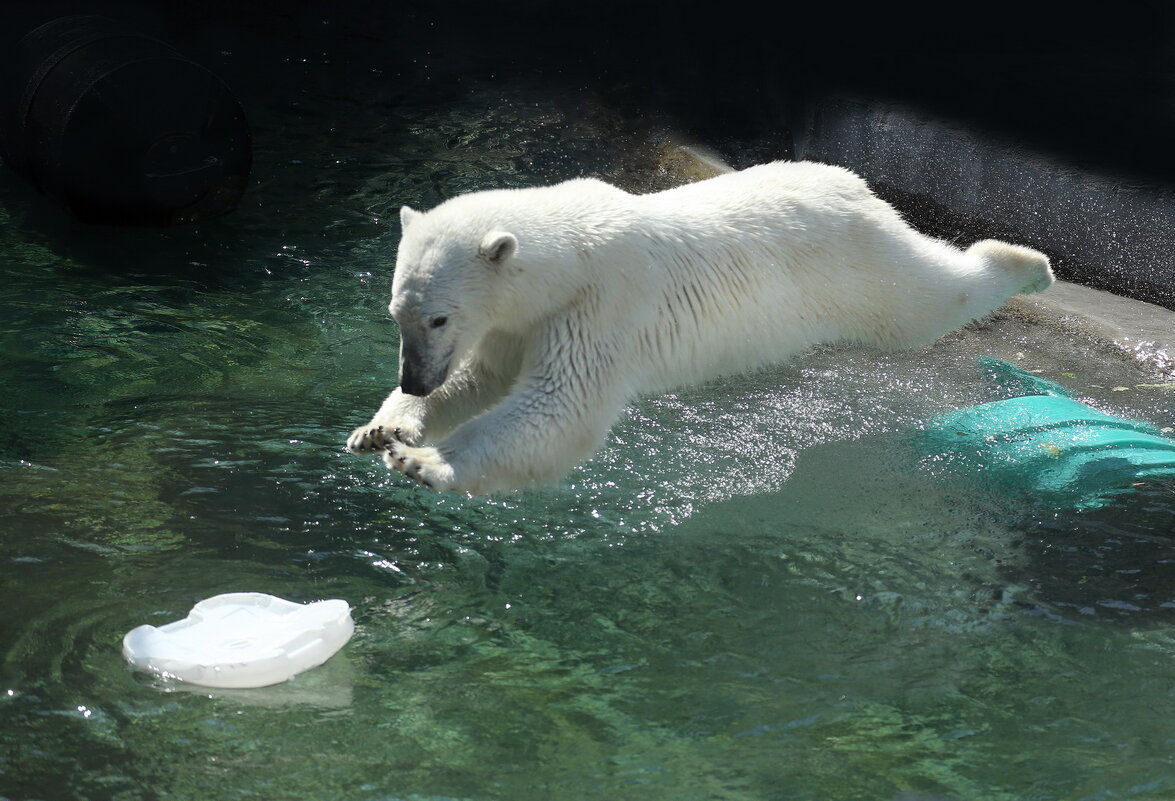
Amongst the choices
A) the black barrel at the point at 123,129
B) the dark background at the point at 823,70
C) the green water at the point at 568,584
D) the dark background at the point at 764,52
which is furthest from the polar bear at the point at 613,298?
the black barrel at the point at 123,129

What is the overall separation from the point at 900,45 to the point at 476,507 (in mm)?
5269

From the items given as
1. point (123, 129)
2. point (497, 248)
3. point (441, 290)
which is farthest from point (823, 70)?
point (441, 290)

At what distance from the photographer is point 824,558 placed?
157 inches

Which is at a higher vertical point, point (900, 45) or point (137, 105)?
point (900, 45)

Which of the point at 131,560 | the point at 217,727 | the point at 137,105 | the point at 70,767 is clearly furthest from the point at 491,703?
the point at 137,105

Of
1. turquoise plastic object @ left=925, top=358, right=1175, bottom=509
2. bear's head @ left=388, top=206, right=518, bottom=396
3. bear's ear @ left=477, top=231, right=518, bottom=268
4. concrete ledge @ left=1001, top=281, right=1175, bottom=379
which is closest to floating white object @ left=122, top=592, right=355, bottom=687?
bear's head @ left=388, top=206, right=518, bottom=396

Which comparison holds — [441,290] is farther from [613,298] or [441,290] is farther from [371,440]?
[613,298]

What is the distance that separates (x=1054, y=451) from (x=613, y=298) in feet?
6.23

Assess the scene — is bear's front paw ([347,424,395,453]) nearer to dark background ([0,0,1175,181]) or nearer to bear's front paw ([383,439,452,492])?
bear's front paw ([383,439,452,492])

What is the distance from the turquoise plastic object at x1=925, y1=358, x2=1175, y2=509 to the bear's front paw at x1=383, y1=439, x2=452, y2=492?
7.32 feet

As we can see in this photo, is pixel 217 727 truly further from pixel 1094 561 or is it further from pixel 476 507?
pixel 1094 561

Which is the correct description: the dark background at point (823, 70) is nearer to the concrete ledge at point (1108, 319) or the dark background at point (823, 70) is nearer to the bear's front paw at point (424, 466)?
the concrete ledge at point (1108, 319)

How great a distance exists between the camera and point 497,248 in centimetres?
347

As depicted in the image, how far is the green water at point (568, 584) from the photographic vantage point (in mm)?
2891
